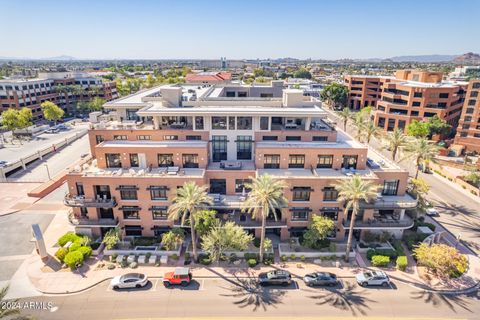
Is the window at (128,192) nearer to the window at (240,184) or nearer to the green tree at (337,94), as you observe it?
the window at (240,184)

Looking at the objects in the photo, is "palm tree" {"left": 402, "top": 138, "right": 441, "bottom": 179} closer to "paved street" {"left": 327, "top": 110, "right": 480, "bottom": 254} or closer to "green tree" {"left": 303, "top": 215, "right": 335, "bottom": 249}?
"paved street" {"left": 327, "top": 110, "right": 480, "bottom": 254}

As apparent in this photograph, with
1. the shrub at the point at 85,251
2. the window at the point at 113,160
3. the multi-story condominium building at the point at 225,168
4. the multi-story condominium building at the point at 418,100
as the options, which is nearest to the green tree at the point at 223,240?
the multi-story condominium building at the point at 225,168

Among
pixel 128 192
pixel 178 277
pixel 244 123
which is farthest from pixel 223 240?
pixel 244 123

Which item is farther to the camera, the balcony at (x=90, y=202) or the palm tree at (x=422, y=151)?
the palm tree at (x=422, y=151)

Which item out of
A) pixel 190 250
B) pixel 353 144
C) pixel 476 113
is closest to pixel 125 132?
pixel 190 250

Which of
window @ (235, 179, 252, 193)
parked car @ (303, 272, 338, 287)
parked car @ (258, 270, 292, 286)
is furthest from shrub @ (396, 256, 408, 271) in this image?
window @ (235, 179, 252, 193)

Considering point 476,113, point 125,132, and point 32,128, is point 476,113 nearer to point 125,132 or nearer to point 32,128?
point 125,132

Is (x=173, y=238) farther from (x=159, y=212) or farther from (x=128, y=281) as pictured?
(x=128, y=281)
